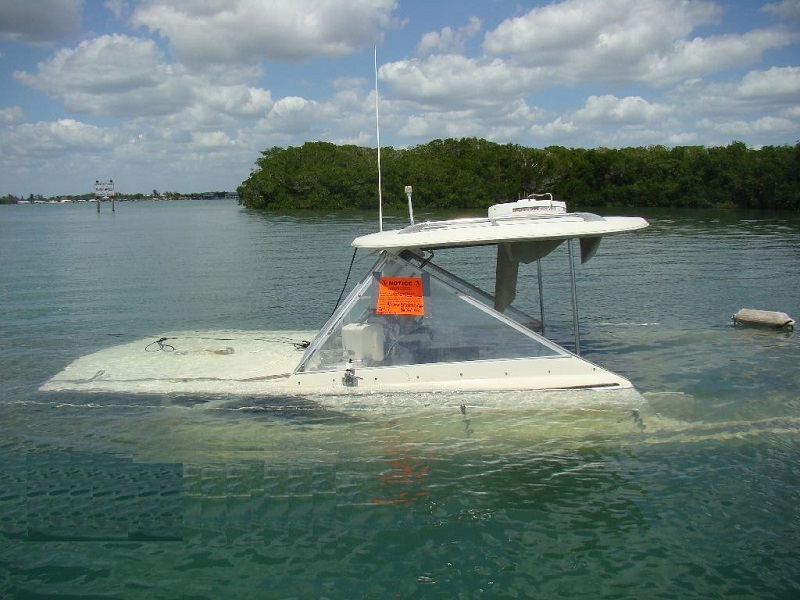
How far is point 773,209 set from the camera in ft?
218

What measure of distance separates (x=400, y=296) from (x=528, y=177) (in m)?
84.2

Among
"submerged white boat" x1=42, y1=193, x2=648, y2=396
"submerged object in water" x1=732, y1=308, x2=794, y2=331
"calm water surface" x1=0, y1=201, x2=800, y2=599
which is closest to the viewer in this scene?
"calm water surface" x1=0, y1=201, x2=800, y2=599

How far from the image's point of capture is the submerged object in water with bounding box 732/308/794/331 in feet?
43.3

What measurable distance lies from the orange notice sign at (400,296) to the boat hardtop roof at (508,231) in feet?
1.28

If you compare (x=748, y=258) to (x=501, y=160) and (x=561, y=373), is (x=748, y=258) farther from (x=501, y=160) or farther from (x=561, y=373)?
(x=501, y=160)

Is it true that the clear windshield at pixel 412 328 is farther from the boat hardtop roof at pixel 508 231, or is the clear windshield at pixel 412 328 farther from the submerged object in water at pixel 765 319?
the submerged object in water at pixel 765 319

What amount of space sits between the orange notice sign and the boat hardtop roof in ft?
1.28

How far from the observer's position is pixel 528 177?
8969 centimetres

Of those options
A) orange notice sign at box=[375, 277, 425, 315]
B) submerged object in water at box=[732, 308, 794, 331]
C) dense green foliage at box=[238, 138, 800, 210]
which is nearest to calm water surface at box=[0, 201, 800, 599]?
orange notice sign at box=[375, 277, 425, 315]

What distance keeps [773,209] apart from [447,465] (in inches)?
2687

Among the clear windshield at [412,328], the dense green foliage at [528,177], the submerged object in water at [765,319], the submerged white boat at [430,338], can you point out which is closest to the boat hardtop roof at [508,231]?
the submerged white boat at [430,338]

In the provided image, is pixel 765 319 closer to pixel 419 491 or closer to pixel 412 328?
pixel 412 328

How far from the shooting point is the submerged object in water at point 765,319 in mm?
13188

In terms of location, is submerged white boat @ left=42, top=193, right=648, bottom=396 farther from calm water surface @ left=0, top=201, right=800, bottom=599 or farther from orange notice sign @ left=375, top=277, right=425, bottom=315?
calm water surface @ left=0, top=201, right=800, bottom=599
